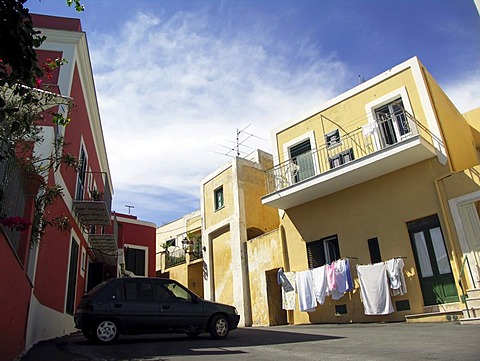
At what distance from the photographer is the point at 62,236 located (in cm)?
1127

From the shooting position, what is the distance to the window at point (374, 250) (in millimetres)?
12805

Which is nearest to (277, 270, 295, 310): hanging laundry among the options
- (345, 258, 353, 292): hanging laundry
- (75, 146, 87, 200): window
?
(345, 258, 353, 292): hanging laundry

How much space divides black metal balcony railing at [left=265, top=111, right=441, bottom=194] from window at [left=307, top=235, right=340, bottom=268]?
2.32 metres

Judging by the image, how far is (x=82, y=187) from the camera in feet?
47.2

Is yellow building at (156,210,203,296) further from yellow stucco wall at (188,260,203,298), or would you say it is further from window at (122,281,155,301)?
window at (122,281,155,301)

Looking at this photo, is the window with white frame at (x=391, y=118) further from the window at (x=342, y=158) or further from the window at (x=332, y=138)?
the window at (x=332, y=138)

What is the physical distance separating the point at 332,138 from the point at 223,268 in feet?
26.9

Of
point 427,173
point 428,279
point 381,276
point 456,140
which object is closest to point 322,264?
point 381,276

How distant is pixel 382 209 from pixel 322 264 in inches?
116

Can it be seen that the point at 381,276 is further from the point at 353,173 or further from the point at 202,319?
the point at 202,319

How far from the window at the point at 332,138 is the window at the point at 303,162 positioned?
75 centimetres

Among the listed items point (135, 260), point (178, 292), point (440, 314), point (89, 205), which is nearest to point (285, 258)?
point (440, 314)

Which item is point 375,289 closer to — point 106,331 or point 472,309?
point 472,309

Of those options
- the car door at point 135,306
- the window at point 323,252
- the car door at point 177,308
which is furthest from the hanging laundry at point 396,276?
the car door at point 135,306
